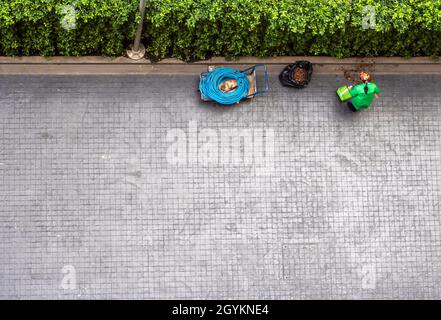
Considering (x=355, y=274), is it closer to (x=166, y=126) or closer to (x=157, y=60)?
(x=166, y=126)

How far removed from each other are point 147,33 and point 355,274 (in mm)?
9049

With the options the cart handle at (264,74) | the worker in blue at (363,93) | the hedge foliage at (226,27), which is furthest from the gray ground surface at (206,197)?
the hedge foliage at (226,27)

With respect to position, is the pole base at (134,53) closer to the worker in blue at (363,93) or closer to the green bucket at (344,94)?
the green bucket at (344,94)

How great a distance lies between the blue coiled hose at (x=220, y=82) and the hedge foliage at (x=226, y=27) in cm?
62

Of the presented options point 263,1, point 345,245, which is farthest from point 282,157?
point 263,1

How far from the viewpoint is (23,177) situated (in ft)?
62.3

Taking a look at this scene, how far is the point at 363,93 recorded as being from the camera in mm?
19000

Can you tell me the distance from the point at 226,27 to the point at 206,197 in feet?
15.8

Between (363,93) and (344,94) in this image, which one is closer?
(363,93)

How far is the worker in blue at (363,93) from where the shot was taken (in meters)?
19.0

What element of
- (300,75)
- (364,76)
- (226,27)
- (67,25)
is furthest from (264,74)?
(67,25)

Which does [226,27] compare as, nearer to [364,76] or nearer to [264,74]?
[264,74]

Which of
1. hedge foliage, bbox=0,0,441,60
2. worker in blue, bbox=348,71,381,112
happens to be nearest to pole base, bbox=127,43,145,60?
hedge foliage, bbox=0,0,441,60

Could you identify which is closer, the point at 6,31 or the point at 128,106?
the point at 6,31
